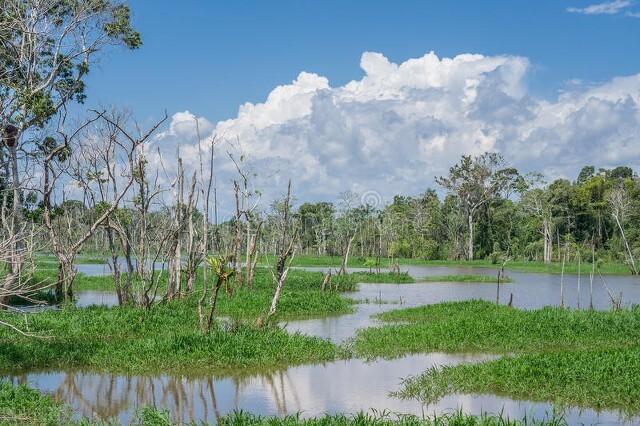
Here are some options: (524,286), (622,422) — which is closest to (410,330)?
(622,422)

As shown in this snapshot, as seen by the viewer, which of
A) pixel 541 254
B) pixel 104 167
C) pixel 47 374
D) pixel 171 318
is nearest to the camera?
pixel 47 374

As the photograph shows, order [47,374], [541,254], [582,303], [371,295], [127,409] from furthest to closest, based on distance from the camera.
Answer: [541,254]
[371,295]
[582,303]
[47,374]
[127,409]

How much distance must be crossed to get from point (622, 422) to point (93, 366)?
10565mm

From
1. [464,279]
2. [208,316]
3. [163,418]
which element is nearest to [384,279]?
[464,279]

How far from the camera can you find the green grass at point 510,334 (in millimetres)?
17094

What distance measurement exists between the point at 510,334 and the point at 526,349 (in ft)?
3.50

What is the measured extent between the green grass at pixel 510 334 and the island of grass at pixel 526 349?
2cm

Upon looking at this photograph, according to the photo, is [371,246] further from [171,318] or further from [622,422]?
[622,422]

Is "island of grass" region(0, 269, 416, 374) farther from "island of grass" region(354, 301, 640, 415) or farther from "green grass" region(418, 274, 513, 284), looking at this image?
"green grass" region(418, 274, 513, 284)

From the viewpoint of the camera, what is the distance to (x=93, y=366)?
1493 centimetres

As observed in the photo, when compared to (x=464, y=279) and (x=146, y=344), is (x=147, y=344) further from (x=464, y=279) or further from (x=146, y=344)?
(x=464, y=279)

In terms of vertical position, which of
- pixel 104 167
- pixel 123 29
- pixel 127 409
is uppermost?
pixel 123 29

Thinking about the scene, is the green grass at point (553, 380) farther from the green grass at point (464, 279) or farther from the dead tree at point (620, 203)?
the dead tree at point (620, 203)

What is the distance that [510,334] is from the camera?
58.8 feet
